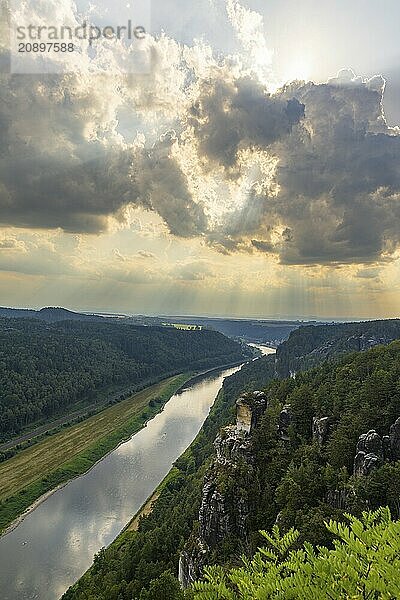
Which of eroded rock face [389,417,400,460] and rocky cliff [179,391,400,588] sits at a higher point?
eroded rock face [389,417,400,460]

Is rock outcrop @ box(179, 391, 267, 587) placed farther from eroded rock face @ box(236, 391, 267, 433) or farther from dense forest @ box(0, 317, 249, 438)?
dense forest @ box(0, 317, 249, 438)

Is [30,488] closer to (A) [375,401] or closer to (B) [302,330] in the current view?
(A) [375,401]

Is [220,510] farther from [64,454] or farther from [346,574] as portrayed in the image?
[64,454]

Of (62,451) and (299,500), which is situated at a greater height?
(299,500)

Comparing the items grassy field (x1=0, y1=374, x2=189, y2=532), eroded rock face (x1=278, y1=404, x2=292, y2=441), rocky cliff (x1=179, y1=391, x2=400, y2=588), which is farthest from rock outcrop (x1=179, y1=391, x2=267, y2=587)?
grassy field (x1=0, y1=374, x2=189, y2=532)

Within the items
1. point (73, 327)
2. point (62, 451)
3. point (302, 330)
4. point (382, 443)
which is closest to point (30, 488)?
point (62, 451)

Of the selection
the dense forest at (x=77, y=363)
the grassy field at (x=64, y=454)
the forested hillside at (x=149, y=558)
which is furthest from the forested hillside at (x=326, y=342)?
the forested hillside at (x=149, y=558)

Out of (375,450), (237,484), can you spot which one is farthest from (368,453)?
(237,484)
